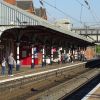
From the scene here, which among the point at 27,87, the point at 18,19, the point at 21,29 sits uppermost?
the point at 18,19

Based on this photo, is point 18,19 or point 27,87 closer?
point 27,87

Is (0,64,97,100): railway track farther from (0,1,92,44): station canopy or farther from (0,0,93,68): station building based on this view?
(0,0,93,68): station building

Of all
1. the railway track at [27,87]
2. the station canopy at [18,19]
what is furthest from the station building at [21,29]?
the railway track at [27,87]

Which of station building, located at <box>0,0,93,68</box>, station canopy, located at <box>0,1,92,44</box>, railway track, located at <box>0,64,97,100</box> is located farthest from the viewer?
station building, located at <box>0,0,93,68</box>

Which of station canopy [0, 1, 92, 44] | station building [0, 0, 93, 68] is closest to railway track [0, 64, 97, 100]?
station canopy [0, 1, 92, 44]

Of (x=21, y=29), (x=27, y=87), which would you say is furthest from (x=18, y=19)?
(x=27, y=87)

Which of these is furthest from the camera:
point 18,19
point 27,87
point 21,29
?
point 21,29

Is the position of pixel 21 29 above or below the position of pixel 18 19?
below

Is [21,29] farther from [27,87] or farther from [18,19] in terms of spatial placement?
[27,87]

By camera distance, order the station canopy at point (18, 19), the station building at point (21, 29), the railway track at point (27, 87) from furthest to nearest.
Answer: the station building at point (21, 29) → the station canopy at point (18, 19) → the railway track at point (27, 87)

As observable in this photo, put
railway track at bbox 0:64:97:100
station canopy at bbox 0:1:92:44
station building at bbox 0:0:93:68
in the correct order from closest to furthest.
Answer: railway track at bbox 0:64:97:100 < station canopy at bbox 0:1:92:44 < station building at bbox 0:0:93:68

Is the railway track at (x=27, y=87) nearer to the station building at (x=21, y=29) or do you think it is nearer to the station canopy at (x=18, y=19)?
the station canopy at (x=18, y=19)

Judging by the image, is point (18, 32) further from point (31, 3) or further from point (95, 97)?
point (31, 3)

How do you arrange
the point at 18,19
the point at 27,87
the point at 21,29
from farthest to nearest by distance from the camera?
1. the point at 21,29
2. the point at 18,19
3. the point at 27,87
